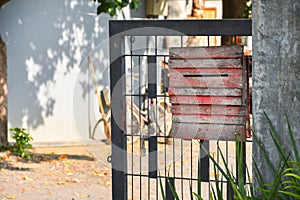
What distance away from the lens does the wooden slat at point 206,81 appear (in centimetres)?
423

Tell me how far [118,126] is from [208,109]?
0.66 meters

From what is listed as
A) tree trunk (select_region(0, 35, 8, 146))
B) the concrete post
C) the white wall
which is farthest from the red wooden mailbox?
the white wall

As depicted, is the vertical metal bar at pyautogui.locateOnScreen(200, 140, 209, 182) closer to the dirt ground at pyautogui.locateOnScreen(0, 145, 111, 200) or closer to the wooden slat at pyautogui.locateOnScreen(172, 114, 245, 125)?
the wooden slat at pyautogui.locateOnScreen(172, 114, 245, 125)

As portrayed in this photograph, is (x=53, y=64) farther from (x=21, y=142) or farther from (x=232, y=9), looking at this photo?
(x=232, y=9)

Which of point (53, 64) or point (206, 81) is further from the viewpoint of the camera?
point (53, 64)

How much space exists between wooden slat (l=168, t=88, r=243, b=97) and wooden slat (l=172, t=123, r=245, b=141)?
0.18 metres

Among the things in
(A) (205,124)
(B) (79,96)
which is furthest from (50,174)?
(A) (205,124)

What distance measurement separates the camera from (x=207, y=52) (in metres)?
4.27

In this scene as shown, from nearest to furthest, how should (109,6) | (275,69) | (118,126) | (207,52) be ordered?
(275,69)
(207,52)
(118,126)
(109,6)

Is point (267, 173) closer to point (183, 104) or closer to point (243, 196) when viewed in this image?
point (243, 196)

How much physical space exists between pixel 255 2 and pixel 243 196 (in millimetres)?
1026

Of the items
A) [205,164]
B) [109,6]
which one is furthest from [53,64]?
[205,164]

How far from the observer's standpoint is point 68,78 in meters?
10.8

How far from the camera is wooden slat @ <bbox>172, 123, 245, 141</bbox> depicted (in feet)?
14.0
